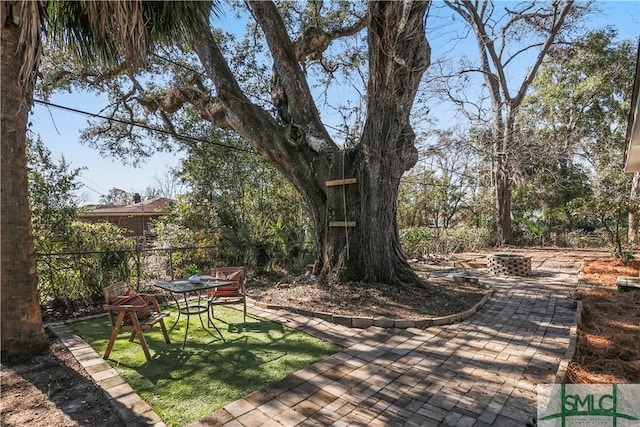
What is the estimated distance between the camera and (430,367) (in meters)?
3.37

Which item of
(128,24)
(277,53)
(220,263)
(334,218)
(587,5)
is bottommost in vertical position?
(220,263)

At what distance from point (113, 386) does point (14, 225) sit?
81.1 inches

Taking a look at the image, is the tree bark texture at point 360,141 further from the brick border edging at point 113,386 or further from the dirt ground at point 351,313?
the brick border edging at point 113,386

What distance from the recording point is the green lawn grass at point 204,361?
282 cm

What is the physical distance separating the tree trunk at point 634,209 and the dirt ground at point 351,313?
4849 mm

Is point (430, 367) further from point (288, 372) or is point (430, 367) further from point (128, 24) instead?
point (128, 24)

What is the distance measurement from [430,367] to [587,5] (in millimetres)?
15815

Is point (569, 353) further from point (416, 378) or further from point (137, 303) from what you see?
point (137, 303)

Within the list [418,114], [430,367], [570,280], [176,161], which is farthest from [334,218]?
[176,161]

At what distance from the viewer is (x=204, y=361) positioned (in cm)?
356

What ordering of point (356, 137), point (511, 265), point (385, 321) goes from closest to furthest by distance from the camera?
point (385, 321)
point (356, 137)
point (511, 265)

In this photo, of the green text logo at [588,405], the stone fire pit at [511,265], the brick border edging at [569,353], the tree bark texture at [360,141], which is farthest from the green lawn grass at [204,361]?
the stone fire pit at [511,265]

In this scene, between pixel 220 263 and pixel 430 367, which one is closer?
pixel 430 367

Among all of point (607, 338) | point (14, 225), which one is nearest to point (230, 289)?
point (14, 225)
